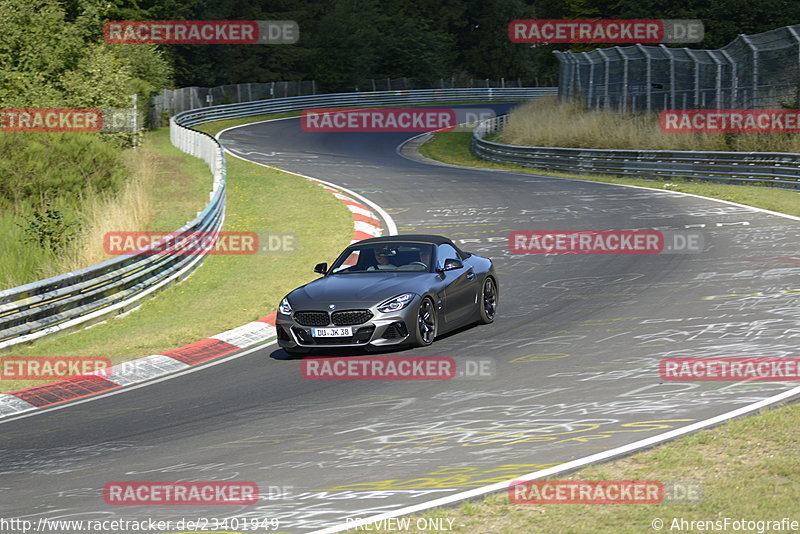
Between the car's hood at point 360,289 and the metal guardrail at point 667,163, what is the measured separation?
1740 cm

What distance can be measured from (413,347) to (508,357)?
50.4 inches

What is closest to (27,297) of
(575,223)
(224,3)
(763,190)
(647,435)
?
(647,435)

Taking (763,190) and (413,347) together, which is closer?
(413,347)

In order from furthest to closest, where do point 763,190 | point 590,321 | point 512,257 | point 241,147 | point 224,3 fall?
point 224,3 → point 241,147 → point 763,190 → point 512,257 → point 590,321

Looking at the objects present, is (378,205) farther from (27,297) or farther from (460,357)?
(460,357)

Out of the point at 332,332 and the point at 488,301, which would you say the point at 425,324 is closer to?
the point at 332,332

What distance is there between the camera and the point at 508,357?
449 inches

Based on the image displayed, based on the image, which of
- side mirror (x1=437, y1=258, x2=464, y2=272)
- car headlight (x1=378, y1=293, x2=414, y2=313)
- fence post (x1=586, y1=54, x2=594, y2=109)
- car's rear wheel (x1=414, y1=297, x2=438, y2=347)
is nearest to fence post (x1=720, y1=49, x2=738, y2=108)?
fence post (x1=586, y1=54, x2=594, y2=109)

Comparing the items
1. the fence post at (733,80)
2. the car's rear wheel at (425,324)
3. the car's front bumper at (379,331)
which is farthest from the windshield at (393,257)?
the fence post at (733,80)

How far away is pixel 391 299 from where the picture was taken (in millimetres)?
11828

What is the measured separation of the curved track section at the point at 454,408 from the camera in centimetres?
737

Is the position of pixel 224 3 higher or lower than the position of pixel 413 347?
higher

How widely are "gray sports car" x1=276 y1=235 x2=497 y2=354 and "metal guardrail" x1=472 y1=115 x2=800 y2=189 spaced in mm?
16369

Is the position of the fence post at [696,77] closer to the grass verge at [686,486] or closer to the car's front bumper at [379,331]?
the car's front bumper at [379,331]
